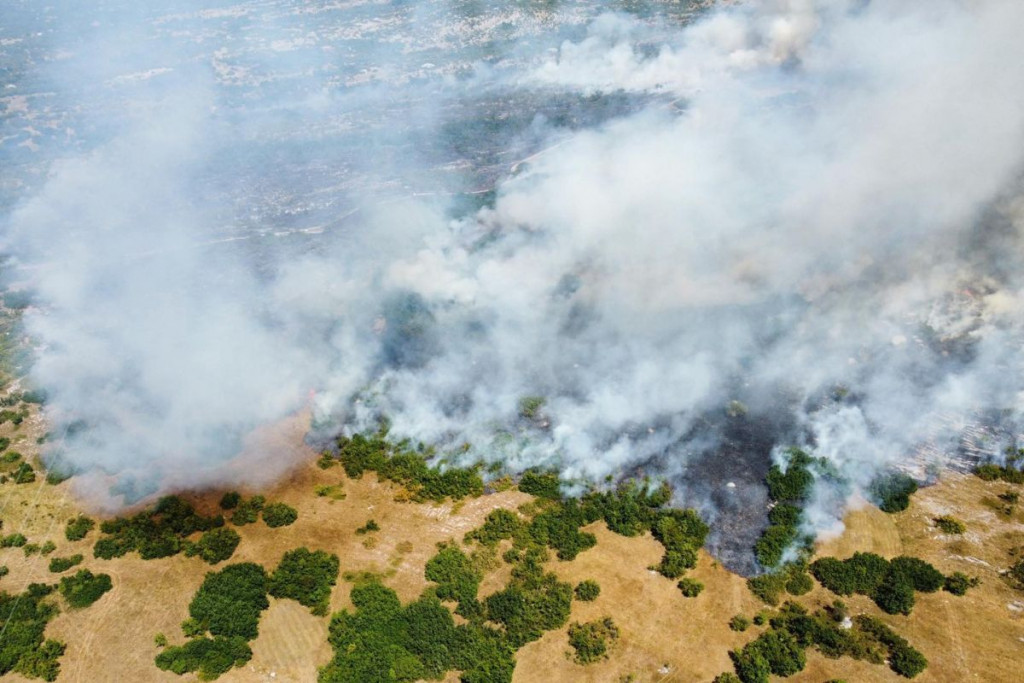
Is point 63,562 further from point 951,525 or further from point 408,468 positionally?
point 951,525

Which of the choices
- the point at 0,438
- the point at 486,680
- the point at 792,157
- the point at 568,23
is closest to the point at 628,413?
the point at 486,680

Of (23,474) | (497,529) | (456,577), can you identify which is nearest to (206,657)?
(456,577)

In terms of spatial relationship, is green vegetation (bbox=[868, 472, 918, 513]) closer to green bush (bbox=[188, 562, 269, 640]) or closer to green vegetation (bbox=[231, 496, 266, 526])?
green bush (bbox=[188, 562, 269, 640])

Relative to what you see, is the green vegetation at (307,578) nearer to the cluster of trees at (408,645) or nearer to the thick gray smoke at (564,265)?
the cluster of trees at (408,645)

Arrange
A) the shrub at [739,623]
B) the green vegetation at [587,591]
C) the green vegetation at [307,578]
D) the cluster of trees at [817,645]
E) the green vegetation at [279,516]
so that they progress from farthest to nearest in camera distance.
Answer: the green vegetation at [279,516]
the green vegetation at [307,578]
the green vegetation at [587,591]
the shrub at [739,623]
the cluster of trees at [817,645]

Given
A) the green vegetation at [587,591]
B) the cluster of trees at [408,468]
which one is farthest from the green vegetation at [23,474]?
the green vegetation at [587,591]

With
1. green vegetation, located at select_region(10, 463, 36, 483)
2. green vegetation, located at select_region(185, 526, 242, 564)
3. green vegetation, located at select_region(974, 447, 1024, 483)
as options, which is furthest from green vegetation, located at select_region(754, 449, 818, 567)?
green vegetation, located at select_region(10, 463, 36, 483)
